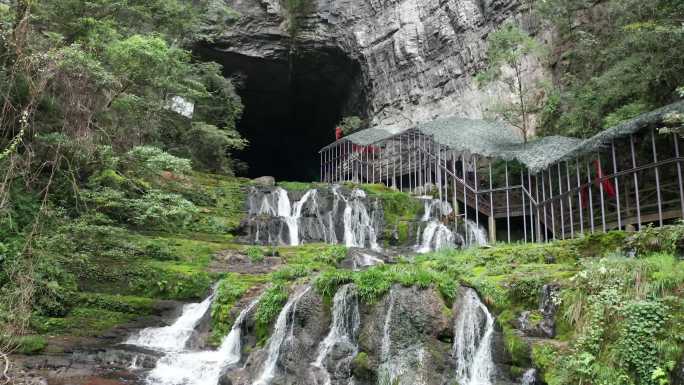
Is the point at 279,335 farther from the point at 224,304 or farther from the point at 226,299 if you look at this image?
the point at 226,299

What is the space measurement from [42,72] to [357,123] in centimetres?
1944

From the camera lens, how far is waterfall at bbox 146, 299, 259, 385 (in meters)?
9.64

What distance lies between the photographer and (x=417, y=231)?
729 inches

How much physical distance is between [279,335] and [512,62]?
15.2 m

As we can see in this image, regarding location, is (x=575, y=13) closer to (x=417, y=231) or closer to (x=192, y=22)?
(x=417, y=231)

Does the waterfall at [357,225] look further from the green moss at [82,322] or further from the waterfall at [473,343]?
the waterfall at [473,343]

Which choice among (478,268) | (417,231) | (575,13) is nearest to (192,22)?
(417,231)

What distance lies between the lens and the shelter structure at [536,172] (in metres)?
14.8

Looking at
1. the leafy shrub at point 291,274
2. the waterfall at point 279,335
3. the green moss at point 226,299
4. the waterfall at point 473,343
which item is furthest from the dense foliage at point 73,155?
the waterfall at point 473,343

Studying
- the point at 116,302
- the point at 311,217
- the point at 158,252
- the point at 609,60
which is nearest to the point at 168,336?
the point at 116,302

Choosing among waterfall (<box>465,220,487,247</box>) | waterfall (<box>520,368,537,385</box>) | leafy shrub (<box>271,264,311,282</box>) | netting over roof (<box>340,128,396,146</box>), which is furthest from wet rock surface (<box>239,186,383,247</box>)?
waterfall (<box>520,368,537,385</box>)

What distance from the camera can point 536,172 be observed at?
16.3 m

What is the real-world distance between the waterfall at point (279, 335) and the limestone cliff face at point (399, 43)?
16108mm

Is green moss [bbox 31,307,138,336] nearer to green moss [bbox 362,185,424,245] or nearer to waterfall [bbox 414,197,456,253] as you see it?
waterfall [bbox 414,197,456,253]
